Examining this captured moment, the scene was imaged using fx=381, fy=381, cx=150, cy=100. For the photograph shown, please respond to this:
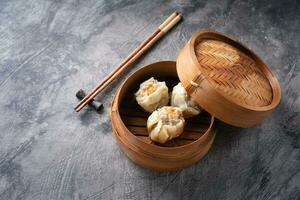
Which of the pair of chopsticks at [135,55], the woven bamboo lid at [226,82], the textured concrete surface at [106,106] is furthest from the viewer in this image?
the pair of chopsticks at [135,55]

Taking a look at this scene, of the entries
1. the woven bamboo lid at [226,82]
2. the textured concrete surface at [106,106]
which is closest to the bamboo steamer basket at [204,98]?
the woven bamboo lid at [226,82]

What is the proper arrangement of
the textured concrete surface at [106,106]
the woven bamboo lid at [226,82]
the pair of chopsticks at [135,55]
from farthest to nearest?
the pair of chopsticks at [135,55], the textured concrete surface at [106,106], the woven bamboo lid at [226,82]

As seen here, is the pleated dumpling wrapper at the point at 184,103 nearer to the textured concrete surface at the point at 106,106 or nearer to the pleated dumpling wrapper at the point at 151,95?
the pleated dumpling wrapper at the point at 151,95

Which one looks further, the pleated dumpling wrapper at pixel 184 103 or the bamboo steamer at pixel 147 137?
the pleated dumpling wrapper at pixel 184 103

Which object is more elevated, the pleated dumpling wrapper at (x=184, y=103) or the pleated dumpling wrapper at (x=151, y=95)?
the pleated dumpling wrapper at (x=151, y=95)

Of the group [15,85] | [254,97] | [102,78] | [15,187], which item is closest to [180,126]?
[254,97]

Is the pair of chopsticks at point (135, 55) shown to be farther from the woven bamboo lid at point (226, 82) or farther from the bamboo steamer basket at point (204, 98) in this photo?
the woven bamboo lid at point (226, 82)

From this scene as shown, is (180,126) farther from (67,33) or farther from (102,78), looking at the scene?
(67,33)
